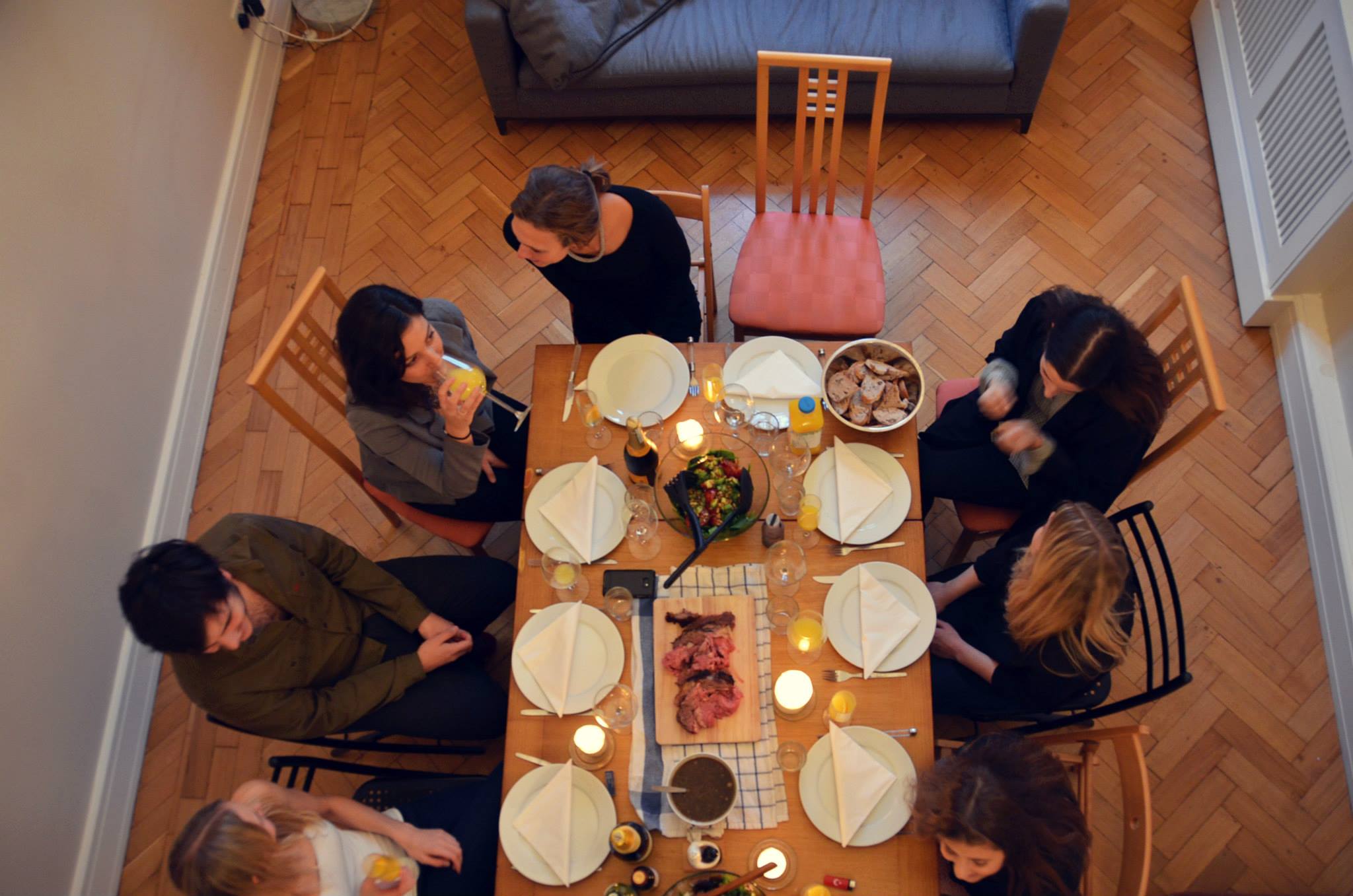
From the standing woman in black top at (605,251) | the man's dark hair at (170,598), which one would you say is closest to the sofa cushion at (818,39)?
the standing woman in black top at (605,251)

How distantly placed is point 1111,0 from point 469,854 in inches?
166

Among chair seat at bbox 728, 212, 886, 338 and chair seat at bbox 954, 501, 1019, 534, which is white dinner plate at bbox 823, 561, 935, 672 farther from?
chair seat at bbox 728, 212, 886, 338

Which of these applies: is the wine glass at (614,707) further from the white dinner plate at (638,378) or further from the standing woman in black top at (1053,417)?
the standing woman in black top at (1053,417)

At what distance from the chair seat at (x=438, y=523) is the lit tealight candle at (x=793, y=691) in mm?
1088

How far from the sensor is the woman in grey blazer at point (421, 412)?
Answer: 2102 millimetres

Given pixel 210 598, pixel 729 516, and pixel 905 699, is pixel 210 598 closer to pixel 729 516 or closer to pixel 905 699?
pixel 729 516

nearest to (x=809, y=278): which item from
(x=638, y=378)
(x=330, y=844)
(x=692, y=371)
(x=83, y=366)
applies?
(x=692, y=371)

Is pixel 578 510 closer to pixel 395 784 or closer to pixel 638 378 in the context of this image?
pixel 638 378

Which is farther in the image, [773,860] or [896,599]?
[896,599]

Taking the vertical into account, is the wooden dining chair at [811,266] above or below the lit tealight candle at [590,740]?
above

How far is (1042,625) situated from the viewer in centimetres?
189

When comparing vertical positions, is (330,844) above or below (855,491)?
below

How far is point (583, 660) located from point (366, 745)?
2.27 ft

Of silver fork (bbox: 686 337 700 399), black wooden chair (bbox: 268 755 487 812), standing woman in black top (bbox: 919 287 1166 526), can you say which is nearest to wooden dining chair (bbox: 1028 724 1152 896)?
standing woman in black top (bbox: 919 287 1166 526)
